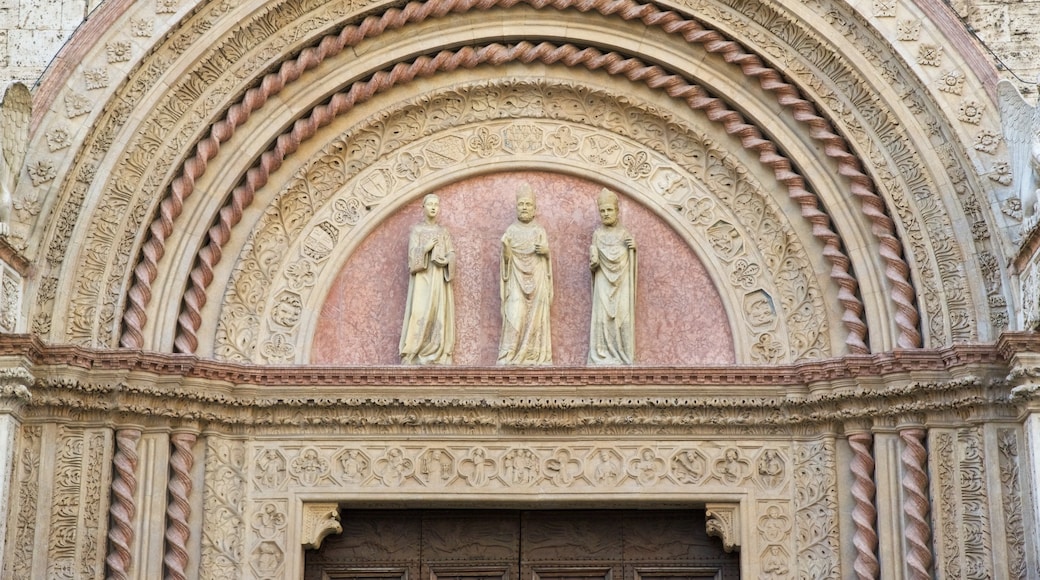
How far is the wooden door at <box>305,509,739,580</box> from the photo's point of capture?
13.6 meters

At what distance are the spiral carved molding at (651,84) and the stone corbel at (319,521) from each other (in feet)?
5.38

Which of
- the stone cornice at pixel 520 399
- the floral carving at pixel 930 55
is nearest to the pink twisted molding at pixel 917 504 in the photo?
the stone cornice at pixel 520 399

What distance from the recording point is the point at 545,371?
13375 mm

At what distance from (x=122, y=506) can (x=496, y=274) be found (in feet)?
11.9

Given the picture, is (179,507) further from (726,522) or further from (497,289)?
(726,522)

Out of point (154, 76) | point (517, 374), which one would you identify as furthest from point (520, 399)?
point (154, 76)

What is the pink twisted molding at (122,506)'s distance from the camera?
1266 cm

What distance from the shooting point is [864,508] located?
12961 mm

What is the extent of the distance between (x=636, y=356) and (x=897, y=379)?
218 centimetres

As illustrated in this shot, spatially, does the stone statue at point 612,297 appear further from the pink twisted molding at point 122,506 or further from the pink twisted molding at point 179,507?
the pink twisted molding at point 122,506

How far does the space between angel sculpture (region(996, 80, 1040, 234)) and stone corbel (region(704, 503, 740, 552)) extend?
126 inches

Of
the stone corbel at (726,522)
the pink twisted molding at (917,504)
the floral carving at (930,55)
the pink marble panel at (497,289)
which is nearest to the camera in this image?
the pink twisted molding at (917,504)

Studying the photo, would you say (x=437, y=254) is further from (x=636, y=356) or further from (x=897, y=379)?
(x=897, y=379)

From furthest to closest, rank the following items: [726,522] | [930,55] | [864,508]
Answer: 1. [726,522]
2. [930,55]
3. [864,508]
